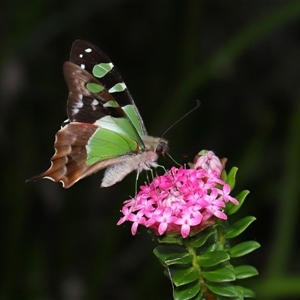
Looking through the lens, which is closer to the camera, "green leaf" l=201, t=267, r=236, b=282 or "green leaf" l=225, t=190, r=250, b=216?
"green leaf" l=201, t=267, r=236, b=282

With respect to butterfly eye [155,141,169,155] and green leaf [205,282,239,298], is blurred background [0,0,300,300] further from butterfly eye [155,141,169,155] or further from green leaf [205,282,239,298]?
green leaf [205,282,239,298]

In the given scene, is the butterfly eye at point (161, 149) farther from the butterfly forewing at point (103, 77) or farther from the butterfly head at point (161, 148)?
the butterfly forewing at point (103, 77)

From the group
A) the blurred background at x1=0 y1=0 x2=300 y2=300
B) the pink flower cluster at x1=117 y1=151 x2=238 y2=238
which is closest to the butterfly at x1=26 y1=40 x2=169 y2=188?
the pink flower cluster at x1=117 y1=151 x2=238 y2=238

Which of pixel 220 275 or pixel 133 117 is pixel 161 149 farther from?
pixel 220 275

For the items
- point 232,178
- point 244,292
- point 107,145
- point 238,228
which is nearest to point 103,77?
point 107,145

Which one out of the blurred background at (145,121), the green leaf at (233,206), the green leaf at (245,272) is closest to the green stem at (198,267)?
the green leaf at (245,272)
